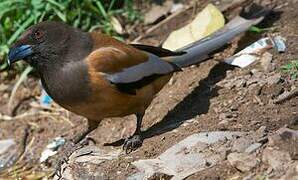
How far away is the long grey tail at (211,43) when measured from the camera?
642cm

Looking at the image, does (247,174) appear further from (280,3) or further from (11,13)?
(11,13)

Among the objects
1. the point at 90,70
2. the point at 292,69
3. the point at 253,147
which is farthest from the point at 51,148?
the point at 253,147

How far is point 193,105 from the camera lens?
622 cm

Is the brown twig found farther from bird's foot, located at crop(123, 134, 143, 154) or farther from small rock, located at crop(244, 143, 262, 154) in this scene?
bird's foot, located at crop(123, 134, 143, 154)

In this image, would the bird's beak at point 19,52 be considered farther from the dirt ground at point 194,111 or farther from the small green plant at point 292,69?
the small green plant at point 292,69

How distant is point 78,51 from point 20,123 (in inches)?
81.5

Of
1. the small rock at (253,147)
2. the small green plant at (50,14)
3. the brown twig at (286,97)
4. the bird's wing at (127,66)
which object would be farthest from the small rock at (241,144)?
the small green plant at (50,14)

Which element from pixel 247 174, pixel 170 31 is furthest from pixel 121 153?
pixel 170 31

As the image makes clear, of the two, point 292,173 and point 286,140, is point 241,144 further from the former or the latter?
point 292,173

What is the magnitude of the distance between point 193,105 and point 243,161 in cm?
156

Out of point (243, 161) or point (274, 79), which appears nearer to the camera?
point (243, 161)

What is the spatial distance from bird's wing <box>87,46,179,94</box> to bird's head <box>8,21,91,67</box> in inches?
9.0

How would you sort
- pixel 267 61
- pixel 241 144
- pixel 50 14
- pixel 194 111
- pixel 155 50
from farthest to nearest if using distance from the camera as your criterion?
pixel 50 14 → pixel 267 61 → pixel 155 50 → pixel 194 111 → pixel 241 144

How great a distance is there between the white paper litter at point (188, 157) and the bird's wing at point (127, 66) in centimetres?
60
